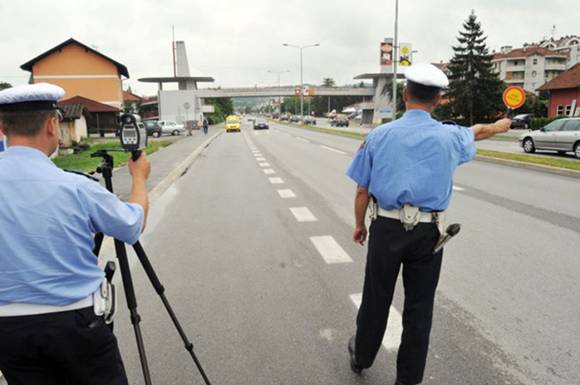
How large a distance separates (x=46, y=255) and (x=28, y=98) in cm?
61

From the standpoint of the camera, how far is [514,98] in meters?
3.98

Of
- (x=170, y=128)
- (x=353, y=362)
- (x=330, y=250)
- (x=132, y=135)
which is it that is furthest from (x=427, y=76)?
(x=170, y=128)

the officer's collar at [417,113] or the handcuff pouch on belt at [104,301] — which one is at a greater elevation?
the officer's collar at [417,113]

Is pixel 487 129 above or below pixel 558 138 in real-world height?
above

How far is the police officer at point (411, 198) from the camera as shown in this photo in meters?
2.53

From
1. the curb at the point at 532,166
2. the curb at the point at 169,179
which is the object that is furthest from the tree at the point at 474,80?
the curb at the point at 169,179

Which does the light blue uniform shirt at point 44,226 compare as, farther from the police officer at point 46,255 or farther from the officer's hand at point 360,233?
the officer's hand at point 360,233

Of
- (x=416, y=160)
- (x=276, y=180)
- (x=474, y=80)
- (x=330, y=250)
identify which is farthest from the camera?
(x=474, y=80)

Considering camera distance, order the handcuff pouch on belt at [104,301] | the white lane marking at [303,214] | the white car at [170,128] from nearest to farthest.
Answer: the handcuff pouch on belt at [104,301], the white lane marking at [303,214], the white car at [170,128]

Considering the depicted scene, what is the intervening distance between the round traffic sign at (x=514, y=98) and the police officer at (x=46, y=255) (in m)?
3.42

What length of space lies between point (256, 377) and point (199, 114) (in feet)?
246

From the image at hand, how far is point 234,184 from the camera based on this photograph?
11727 mm

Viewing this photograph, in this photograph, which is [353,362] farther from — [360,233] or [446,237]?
[446,237]

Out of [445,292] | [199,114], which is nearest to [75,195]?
[445,292]
